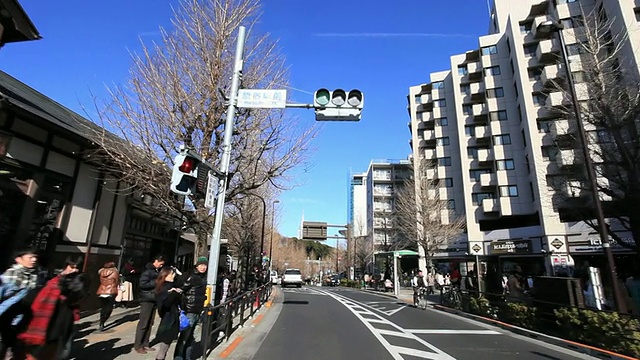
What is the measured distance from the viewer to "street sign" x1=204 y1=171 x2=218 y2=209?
5777 millimetres

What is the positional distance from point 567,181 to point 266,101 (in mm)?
15138

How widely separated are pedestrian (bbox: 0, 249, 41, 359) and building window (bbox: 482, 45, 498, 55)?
4531 centimetres

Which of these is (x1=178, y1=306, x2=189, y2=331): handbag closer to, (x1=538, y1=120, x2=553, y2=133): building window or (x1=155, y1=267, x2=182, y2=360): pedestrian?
(x1=155, y1=267, x2=182, y2=360): pedestrian

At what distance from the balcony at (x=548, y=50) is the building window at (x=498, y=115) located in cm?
631

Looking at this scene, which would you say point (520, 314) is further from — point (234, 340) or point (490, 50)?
point (490, 50)

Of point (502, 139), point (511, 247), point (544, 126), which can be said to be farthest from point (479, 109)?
point (511, 247)

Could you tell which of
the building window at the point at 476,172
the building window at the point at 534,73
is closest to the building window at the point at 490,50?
the building window at the point at 534,73

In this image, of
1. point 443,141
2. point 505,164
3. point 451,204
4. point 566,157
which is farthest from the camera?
point 443,141

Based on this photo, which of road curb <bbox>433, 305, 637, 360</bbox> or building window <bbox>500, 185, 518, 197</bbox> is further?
building window <bbox>500, 185, 518, 197</bbox>

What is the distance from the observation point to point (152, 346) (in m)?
6.79

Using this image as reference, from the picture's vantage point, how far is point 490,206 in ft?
119

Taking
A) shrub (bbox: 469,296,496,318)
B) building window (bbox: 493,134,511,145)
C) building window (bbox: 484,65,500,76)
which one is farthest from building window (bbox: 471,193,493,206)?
shrub (bbox: 469,296,496,318)

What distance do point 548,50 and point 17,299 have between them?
132 ft

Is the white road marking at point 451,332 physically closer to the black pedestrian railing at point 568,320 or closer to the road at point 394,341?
the road at point 394,341
